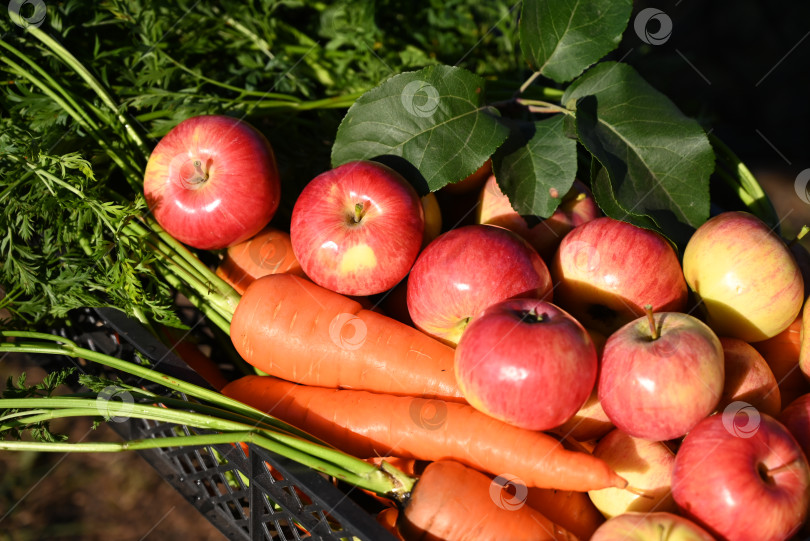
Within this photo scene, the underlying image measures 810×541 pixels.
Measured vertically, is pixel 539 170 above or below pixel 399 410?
above

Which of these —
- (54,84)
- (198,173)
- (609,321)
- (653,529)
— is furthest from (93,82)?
(653,529)

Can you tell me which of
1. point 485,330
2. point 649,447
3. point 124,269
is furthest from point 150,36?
point 649,447

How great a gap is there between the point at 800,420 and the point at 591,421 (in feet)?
1.22

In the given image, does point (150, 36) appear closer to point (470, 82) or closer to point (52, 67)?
point (52, 67)

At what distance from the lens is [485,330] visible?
1.08 meters

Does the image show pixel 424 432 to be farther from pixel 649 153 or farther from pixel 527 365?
pixel 649 153

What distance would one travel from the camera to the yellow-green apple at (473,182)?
1.60m

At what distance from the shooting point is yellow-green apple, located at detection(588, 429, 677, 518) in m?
1.11

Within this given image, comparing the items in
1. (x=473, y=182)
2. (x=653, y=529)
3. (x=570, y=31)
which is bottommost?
(x=653, y=529)

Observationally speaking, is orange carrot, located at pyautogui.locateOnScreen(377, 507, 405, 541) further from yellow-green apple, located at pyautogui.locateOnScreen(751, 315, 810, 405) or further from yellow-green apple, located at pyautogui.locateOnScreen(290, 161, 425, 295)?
yellow-green apple, located at pyautogui.locateOnScreen(751, 315, 810, 405)

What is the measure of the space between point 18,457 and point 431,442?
166 centimetres

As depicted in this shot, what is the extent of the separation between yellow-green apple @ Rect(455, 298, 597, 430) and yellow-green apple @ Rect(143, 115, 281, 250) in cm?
62

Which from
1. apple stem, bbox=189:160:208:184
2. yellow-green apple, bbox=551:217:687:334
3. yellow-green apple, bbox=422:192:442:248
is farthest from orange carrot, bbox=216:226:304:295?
yellow-green apple, bbox=551:217:687:334

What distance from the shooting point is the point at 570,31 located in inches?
57.8
